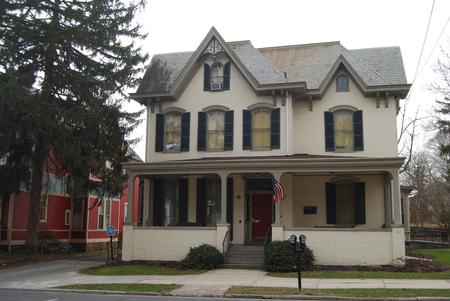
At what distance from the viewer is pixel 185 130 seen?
24.8 m

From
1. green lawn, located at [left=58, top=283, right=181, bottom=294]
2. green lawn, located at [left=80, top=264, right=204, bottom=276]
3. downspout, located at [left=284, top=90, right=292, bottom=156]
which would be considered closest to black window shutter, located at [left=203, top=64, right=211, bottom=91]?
downspout, located at [left=284, top=90, right=292, bottom=156]

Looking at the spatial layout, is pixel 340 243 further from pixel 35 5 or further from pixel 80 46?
pixel 35 5

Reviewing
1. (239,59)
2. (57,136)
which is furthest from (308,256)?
(57,136)

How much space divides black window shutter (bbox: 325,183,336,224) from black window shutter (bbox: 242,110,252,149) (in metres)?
3.92

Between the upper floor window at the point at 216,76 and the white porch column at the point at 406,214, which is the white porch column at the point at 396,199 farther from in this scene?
the upper floor window at the point at 216,76

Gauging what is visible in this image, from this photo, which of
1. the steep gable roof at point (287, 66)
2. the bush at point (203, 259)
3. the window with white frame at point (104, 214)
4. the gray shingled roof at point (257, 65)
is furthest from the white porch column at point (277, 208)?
the window with white frame at point (104, 214)

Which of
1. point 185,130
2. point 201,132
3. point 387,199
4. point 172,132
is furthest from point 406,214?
point 172,132

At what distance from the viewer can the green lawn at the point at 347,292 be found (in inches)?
524

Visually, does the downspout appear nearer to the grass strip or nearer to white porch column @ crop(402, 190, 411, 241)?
the grass strip

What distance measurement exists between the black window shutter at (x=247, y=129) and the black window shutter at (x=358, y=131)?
461 cm

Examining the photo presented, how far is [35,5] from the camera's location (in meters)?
23.4

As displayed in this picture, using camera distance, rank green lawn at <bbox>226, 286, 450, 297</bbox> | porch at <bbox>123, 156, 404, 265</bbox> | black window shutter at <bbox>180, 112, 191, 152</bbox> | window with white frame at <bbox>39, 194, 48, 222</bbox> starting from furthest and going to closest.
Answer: window with white frame at <bbox>39, 194, 48, 222</bbox>, black window shutter at <bbox>180, 112, 191, 152</bbox>, porch at <bbox>123, 156, 404, 265</bbox>, green lawn at <bbox>226, 286, 450, 297</bbox>

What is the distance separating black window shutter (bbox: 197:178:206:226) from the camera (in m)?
23.8

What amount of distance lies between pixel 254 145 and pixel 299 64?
17.7 feet
